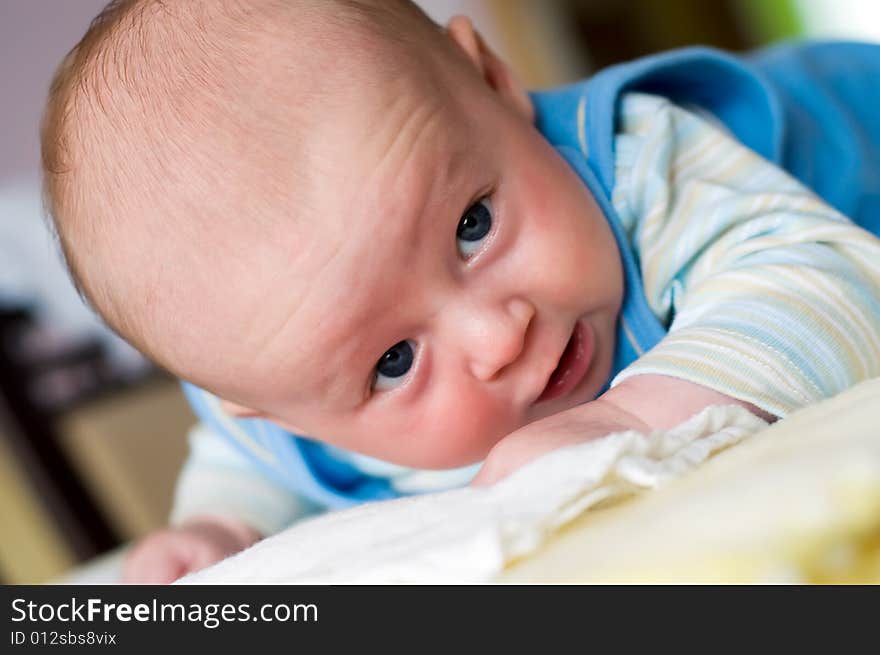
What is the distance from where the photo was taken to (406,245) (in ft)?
2.35

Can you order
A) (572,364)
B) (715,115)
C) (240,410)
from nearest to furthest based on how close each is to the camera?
(572,364)
(240,410)
(715,115)

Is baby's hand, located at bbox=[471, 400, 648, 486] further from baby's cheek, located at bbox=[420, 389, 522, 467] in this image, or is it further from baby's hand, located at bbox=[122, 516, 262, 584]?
baby's hand, located at bbox=[122, 516, 262, 584]

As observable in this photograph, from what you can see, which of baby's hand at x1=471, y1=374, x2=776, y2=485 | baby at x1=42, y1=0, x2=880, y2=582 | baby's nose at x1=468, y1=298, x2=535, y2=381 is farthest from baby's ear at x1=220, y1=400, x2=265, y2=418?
baby's hand at x1=471, y1=374, x2=776, y2=485

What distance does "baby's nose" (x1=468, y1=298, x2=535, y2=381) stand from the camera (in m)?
0.72

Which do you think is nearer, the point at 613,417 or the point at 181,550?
the point at 613,417

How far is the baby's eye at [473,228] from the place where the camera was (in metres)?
0.76

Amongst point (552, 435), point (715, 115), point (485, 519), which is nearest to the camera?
point (485, 519)

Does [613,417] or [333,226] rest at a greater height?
[333,226]

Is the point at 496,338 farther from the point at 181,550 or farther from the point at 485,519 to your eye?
the point at 181,550

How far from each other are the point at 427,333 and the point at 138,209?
0.24 m

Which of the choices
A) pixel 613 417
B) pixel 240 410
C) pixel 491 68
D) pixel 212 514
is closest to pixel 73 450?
pixel 212 514

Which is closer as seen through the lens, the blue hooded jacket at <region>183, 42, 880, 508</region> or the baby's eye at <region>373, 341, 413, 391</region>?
the baby's eye at <region>373, 341, 413, 391</region>

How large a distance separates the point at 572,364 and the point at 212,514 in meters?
0.50
